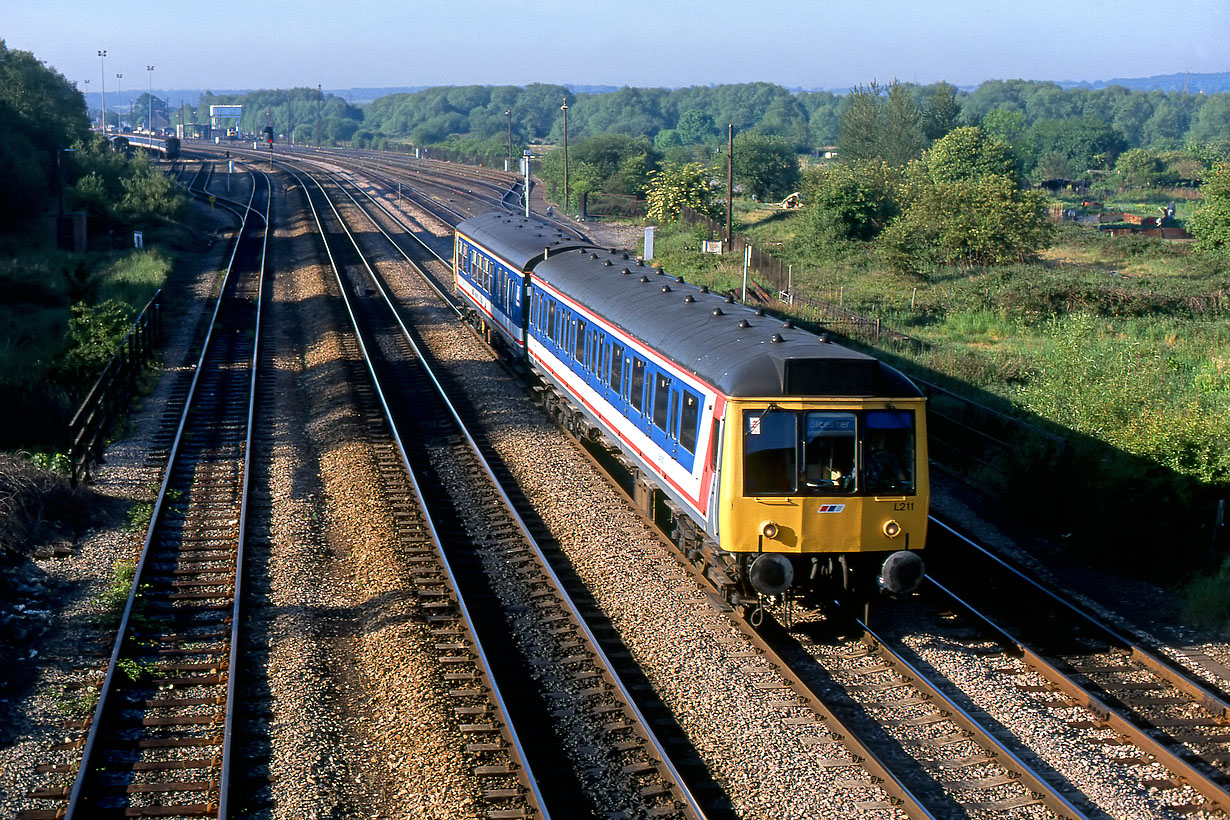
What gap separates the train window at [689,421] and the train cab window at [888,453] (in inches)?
74.4

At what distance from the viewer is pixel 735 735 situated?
988 cm

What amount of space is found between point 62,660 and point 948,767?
8274 mm

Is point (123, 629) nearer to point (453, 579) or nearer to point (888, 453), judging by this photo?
point (453, 579)

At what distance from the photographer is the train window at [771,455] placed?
11.1 meters

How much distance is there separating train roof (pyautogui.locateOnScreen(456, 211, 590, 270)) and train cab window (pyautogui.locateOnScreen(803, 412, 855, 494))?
13.0 m

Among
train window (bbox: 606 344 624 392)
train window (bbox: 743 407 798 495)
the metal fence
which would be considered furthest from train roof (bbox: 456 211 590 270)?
train window (bbox: 743 407 798 495)

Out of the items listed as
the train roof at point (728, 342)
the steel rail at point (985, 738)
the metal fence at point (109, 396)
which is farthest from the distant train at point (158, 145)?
the steel rail at point (985, 738)

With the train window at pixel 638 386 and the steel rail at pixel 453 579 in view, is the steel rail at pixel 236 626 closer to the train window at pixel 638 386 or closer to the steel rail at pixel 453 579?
the steel rail at pixel 453 579

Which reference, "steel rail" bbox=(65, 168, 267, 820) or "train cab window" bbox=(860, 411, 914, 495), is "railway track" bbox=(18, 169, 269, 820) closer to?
"steel rail" bbox=(65, 168, 267, 820)

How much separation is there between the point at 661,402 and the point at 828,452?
9.92 ft

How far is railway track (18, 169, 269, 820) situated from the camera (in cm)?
888

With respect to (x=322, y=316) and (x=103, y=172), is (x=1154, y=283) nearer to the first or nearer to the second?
(x=322, y=316)

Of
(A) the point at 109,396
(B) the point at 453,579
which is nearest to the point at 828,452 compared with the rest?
(B) the point at 453,579

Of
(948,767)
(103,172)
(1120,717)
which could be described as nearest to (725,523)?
(948,767)
